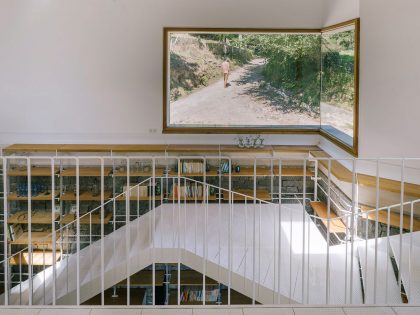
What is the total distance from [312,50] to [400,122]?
326 centimetres

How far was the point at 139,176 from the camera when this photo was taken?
9.37m

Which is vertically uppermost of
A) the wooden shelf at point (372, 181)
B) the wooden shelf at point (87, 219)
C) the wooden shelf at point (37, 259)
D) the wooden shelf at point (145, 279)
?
the wooden shelf at point (372, 181)

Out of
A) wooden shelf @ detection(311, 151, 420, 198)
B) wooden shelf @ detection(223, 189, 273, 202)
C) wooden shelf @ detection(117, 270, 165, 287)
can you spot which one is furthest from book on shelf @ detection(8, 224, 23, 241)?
wooden shelf @ detection(311, 151, 420, 198)

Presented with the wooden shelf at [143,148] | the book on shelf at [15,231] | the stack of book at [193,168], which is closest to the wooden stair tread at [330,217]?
the wooden shelf at [143,148]

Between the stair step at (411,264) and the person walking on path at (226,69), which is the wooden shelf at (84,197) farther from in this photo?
the stair step at (411,264)

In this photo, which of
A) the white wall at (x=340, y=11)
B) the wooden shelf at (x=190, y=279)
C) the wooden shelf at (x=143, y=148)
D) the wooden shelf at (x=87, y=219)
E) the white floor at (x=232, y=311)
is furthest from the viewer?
the wooden shelf at (x=87, y=219)

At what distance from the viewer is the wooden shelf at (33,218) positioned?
29.9 ft

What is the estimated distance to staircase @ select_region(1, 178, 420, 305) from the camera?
5.11 m

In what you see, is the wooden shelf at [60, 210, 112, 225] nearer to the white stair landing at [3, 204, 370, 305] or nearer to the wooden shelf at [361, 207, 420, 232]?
the white stair landing at [3, 204, 370, 305]

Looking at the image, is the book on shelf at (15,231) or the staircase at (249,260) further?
the book on shelf at (15,231)

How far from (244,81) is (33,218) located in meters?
3.99

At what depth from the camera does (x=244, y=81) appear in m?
9.47

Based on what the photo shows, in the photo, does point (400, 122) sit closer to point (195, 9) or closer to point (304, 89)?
point (304, 89)

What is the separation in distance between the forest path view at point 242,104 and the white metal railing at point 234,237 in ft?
2.28
